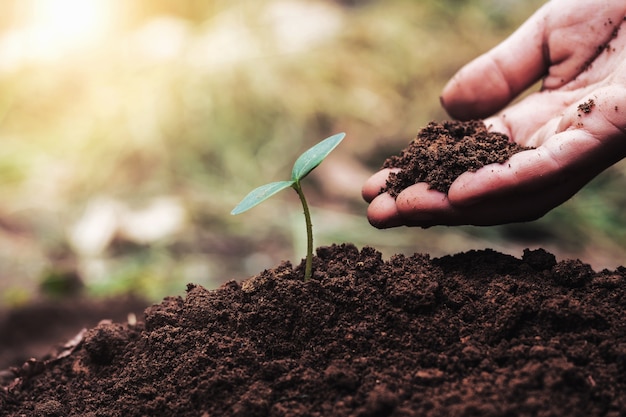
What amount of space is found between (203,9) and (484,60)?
326 cm

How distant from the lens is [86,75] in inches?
170

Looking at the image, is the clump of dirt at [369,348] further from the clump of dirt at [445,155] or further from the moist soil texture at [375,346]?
the clump of dirt at [445,155]

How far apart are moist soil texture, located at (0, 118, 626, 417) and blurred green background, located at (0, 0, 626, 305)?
1.55 meters

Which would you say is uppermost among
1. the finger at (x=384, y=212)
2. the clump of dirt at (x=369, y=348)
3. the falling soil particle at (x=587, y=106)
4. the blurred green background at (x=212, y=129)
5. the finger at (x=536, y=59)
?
the blurred green background at (x=212, y=129)

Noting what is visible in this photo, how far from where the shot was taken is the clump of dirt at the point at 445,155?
1.36 m

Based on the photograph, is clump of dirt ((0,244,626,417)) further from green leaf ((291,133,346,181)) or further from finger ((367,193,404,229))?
green leaf ((291,133,346,181))

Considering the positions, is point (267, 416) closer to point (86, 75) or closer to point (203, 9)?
point (86, 75)

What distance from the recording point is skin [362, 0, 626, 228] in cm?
133

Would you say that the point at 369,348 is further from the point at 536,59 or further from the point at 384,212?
the point at 536,59

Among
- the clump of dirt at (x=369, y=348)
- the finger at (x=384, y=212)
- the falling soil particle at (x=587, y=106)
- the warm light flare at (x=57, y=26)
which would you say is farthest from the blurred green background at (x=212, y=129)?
the falling soil particle at (x=587, y=106)

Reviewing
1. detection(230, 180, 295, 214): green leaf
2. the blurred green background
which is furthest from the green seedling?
A: the blurred green background

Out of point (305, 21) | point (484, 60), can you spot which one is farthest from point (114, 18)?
point (484, 60)

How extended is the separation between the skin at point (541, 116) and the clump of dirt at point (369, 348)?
0.13m

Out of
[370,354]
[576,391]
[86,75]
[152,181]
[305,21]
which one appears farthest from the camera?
[305,21]
